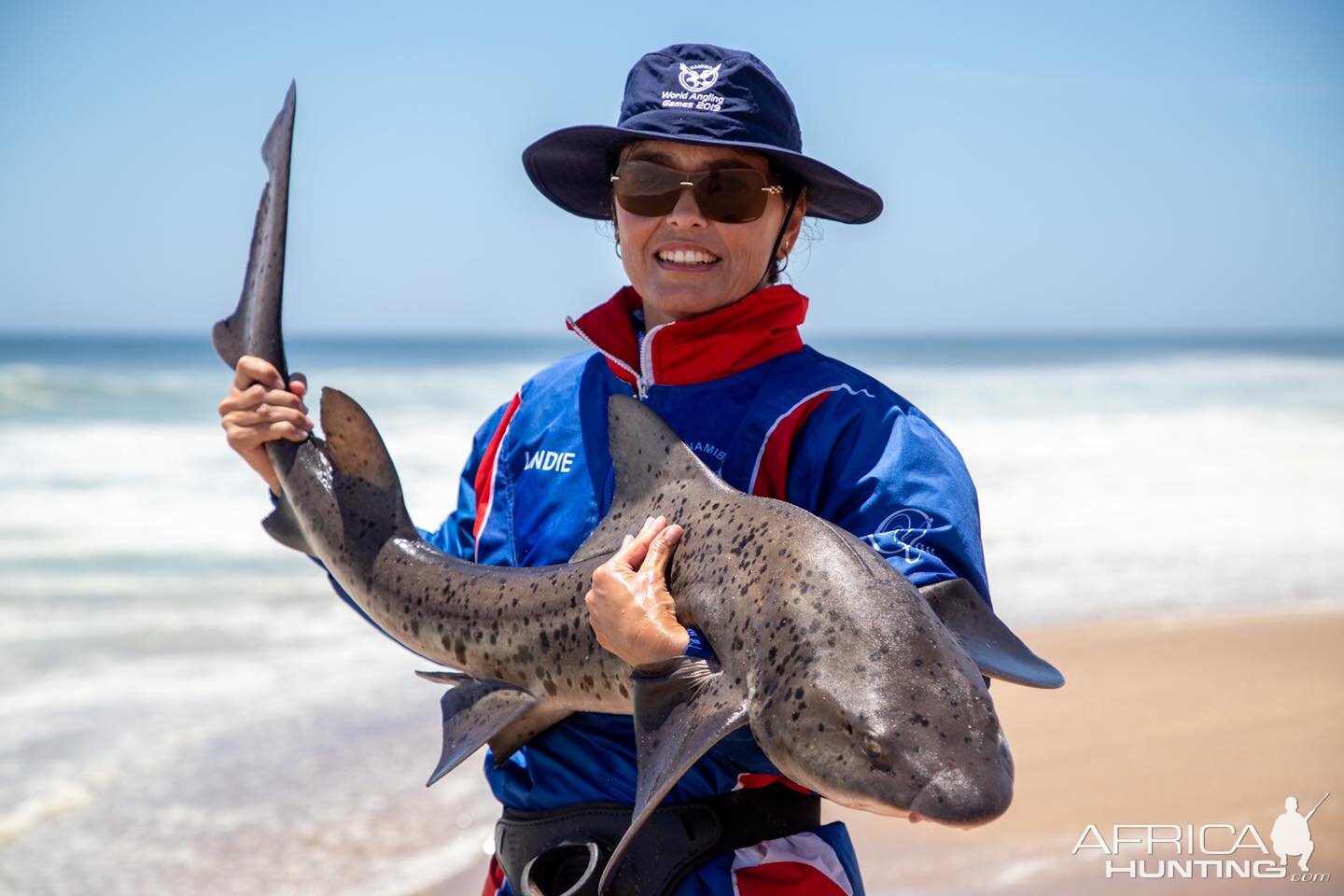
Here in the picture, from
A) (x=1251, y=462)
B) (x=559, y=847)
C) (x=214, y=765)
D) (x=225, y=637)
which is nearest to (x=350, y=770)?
(x=214, y=765)

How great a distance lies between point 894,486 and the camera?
2.16 metres

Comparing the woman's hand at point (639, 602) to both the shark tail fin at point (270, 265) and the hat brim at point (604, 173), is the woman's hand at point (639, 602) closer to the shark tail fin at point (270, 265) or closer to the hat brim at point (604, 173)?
the hat brim at point (604, 173)

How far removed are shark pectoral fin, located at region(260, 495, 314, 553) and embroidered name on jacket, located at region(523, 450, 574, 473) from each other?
31.3 inches

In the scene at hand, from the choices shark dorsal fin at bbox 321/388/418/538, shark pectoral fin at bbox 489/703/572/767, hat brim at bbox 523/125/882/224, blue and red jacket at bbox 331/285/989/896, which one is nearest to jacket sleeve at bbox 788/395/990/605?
blue and red jacket at bbox 331/285/989/896

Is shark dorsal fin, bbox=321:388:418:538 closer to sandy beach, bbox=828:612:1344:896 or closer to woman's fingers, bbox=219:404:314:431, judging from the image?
woman's fingers, bbox=219:404:314:431

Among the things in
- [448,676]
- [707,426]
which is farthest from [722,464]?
[448,676]

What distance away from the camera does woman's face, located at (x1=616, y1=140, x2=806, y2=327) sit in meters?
2.52

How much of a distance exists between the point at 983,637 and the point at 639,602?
53 cm

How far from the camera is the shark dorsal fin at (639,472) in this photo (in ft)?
7.55

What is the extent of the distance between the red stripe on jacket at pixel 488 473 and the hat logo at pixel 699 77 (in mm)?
769

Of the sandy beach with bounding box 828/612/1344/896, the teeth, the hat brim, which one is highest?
the hat brim

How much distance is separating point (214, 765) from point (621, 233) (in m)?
4.36

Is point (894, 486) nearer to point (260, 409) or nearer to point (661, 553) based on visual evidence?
point (661, 553)

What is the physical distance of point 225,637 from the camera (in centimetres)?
820
